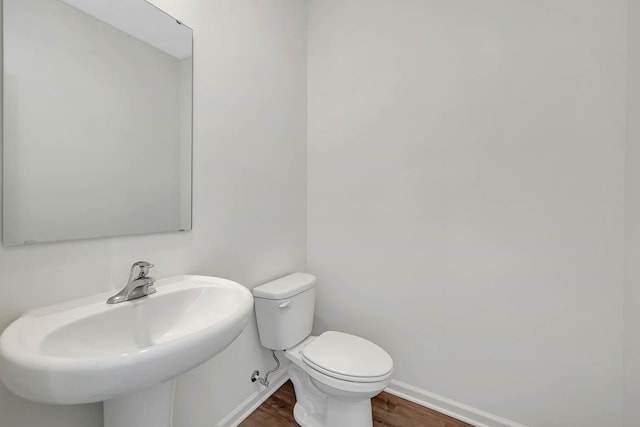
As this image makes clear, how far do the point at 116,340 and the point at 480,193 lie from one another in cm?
158

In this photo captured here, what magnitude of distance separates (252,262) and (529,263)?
1351 millimetres

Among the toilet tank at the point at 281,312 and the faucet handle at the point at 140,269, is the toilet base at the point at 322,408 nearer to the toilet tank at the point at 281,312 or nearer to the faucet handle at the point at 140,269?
the toilet tank at the point at 281,312

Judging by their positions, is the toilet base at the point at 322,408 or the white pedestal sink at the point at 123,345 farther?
the toilet base at the point at 322,408

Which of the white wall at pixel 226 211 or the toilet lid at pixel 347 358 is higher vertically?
the white wall at pixel 226 211

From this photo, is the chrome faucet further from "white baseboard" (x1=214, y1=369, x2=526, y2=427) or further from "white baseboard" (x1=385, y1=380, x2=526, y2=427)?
"white baseboard" (x1=385, y1=380, x2=526, y2=427)

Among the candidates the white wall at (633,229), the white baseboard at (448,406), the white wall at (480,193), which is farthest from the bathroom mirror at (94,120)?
the white wall at (633,229)

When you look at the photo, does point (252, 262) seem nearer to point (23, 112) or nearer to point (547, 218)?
point (23, 112)

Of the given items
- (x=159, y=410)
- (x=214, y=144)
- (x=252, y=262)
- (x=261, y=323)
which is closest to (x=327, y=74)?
(x=214, y=144)

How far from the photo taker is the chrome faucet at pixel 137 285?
82 cm

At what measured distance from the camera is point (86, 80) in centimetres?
84

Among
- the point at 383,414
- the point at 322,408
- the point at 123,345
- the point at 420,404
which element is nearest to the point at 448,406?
the point at 420,404

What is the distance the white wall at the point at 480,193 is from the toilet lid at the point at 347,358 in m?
0.33

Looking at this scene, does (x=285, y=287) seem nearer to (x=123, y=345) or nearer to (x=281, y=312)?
(x=281, y=312)

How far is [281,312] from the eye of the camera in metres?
1.38
